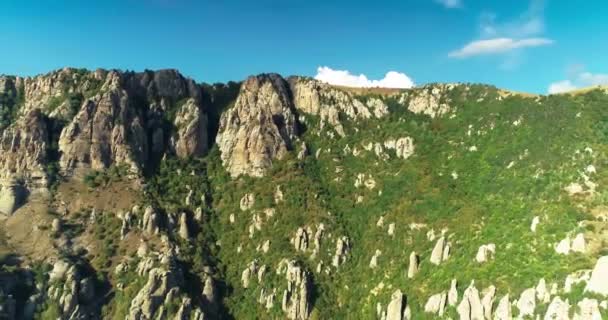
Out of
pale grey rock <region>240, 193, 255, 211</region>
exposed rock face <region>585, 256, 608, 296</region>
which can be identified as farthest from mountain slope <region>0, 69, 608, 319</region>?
exposed rock face <region>585, 256, 608, 296</region>

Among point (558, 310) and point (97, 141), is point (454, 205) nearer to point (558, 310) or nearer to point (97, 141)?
point (558, 310)

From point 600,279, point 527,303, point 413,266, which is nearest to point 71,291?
point 413,266

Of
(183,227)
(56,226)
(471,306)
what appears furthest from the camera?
(183,227)

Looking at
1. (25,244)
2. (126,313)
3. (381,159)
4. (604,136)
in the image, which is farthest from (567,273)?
(25,244)

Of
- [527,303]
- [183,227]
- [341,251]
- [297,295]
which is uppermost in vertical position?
[183,227]

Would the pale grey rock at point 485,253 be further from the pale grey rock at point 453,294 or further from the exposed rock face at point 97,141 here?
the exposed rock face at point 97,141

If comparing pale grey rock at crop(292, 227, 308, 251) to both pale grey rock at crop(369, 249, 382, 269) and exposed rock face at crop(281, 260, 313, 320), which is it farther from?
pale grey rock at crop(369, 249, 382, 269)
